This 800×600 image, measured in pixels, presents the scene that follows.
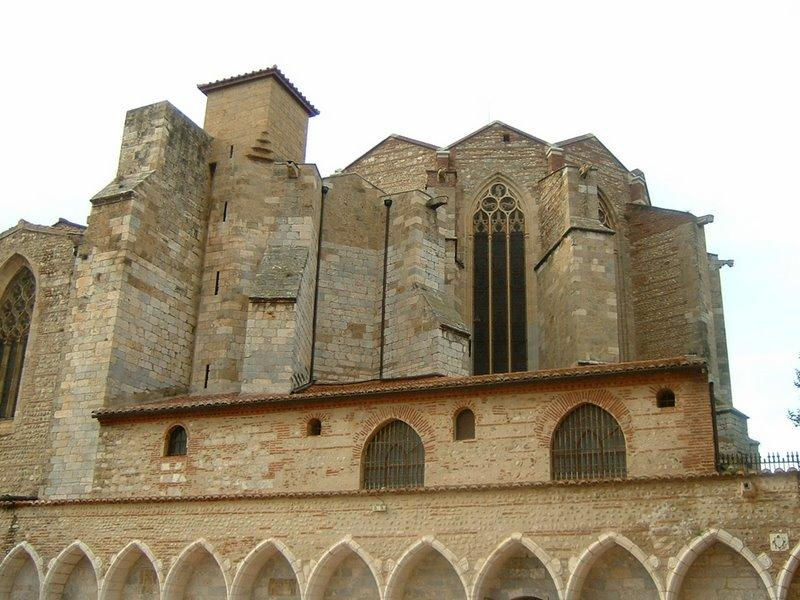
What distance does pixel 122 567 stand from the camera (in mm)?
16859

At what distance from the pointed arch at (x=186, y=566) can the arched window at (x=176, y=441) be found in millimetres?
1963

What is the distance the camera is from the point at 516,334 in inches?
925

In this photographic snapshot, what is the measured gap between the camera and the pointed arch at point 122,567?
16.6 meters

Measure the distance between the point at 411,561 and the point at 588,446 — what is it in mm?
3490

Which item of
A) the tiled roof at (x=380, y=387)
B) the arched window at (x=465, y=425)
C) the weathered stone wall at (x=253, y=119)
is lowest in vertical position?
the arched window at (x=465, y=425)

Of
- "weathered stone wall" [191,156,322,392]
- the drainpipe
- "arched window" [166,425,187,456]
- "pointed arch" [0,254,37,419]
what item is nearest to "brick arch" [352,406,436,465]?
"weathered stone wall" [191,156,322,392]

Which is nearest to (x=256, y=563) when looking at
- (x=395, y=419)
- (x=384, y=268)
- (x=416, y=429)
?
(x=395, y=419)

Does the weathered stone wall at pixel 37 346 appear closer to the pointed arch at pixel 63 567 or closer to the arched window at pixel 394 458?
the pointed arch at pixel 63 567

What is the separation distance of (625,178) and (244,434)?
47.5 feet

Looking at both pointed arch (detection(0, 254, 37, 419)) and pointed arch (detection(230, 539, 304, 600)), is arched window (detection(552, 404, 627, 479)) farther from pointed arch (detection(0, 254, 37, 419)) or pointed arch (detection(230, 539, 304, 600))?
pointed arch (detection(0, 254, 37, 419))

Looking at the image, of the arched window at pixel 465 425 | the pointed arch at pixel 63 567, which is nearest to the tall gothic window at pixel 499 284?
the arched window at pixel 465 425

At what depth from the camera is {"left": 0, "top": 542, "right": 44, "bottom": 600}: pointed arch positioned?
17.7 metres

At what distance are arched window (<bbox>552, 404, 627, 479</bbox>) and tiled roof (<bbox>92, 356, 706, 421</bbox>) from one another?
0.70 m

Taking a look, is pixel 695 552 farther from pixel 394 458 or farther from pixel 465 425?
pixel 394 458
